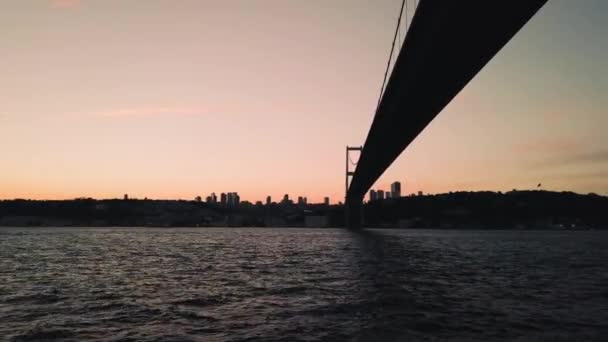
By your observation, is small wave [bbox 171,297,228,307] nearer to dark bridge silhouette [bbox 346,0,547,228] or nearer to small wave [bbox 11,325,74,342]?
small wave [bbox 11,325,74,342]

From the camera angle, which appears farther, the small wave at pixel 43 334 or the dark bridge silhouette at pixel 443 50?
the dark bridge silhouette at pixel 443 50

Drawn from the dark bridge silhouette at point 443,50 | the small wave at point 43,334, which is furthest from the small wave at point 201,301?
the dark bridge silhouette at point 443,50

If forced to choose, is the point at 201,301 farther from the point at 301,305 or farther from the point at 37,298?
the point at 37,298

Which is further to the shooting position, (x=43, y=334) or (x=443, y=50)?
(x=443, y=50)

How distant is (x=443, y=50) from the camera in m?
14.9

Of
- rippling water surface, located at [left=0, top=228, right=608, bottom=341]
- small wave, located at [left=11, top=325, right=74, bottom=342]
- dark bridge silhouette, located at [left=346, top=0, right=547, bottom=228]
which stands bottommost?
small wave, located at [left=11, top=325, right=74, bottom=342]

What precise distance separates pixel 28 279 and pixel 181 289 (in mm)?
7588

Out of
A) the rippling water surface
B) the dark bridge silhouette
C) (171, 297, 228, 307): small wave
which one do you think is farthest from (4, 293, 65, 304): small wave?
the dark bridge silhouette

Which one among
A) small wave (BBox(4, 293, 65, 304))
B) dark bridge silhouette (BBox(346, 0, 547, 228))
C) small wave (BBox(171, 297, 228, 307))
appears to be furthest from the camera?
small wave (BBox(4, 293, 65, 304))

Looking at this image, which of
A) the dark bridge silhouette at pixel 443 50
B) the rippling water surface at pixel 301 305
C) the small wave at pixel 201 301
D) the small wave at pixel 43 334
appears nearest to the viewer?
the small wave at pixel 43 334

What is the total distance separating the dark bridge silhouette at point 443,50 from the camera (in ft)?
39.2

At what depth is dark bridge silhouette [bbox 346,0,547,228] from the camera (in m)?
12.0

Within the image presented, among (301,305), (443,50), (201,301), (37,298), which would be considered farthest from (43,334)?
(443,50)

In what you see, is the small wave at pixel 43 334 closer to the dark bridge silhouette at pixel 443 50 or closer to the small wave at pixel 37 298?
the small wave at pixel 37 298
